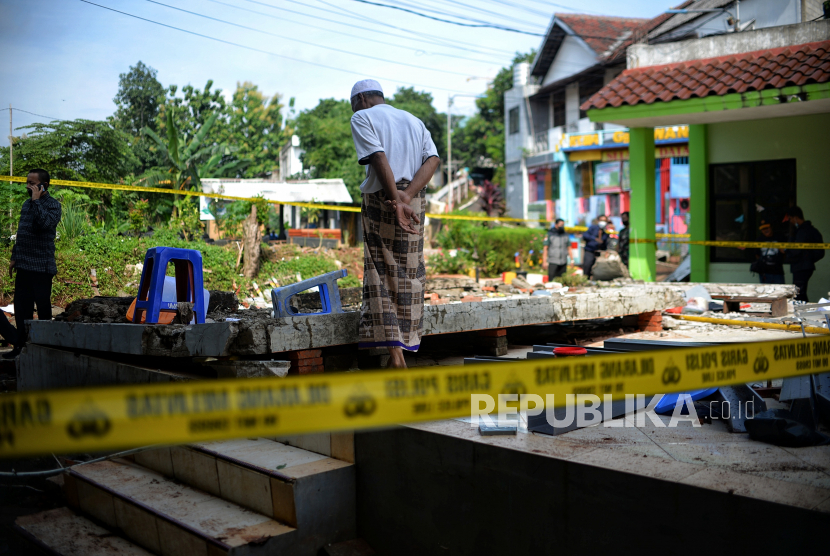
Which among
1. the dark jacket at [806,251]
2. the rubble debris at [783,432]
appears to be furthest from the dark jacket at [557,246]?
the rubble debris at [783,432]

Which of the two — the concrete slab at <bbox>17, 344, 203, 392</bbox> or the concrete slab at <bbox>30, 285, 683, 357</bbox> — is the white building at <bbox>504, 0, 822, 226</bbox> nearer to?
the concrete slab at <bbox>30, 285, 683, 357</bbox>

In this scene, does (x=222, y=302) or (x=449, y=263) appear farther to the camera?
(x=449, y=263)

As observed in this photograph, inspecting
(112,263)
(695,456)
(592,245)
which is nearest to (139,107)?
(112,263)

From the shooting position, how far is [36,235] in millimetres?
5758

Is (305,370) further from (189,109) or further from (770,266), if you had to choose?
(189,109)

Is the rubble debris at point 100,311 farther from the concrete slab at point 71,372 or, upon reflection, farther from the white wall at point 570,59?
the white wall at point 570,59

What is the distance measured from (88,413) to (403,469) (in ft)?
6.31

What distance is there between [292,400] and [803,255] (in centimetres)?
1006

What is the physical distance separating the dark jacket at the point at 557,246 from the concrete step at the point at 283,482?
34.1ft

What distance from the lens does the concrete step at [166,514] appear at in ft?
9.61

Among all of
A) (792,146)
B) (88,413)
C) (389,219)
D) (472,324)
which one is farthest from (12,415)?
(792,146)

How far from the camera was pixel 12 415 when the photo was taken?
1479 mm

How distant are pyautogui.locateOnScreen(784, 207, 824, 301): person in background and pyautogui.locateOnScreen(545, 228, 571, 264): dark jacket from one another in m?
4.40

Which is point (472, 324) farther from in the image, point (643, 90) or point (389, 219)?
point (643, 90)
